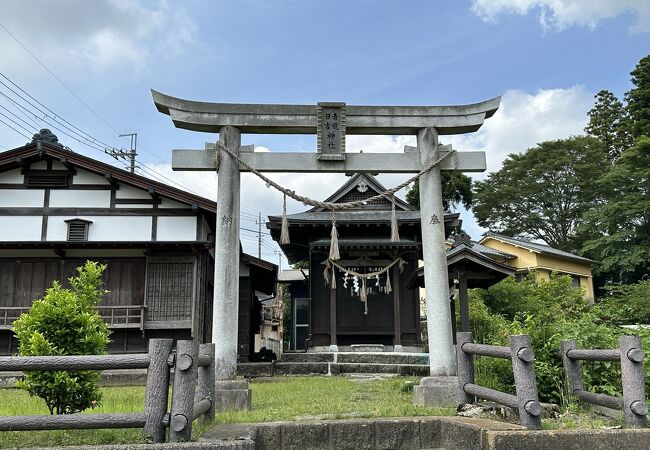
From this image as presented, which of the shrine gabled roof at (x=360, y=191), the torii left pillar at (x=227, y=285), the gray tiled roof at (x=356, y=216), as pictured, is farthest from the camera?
the shrine gabled roof at (x=360, y=191)

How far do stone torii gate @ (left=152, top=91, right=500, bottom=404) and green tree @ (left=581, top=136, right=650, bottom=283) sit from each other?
2305cm


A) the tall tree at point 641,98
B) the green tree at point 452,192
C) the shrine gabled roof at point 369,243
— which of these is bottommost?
the shrine gabled roof at point 369,243

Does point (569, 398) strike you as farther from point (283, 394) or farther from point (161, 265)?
point (161, 265)

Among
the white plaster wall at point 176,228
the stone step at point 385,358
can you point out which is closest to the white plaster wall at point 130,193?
the white plaster wall at point 176,228

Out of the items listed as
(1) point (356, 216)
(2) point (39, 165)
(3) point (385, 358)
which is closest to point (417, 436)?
(3) point (385, 358)

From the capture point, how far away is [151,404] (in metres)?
4.74

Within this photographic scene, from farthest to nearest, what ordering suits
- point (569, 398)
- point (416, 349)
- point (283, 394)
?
point (416, 349) → point (283, 394) → point (569, 398)

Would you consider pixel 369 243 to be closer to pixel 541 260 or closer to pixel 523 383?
pixel 523 383

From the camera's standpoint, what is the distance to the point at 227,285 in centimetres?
840

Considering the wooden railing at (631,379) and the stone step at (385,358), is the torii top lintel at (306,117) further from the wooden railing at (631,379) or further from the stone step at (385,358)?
the stone step at (385,358)

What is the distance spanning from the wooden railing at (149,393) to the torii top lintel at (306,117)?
16.5 ft

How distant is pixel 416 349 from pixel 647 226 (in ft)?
56.9

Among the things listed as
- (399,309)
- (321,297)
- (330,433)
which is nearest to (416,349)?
(399,309)

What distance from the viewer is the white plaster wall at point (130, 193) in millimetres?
15570
